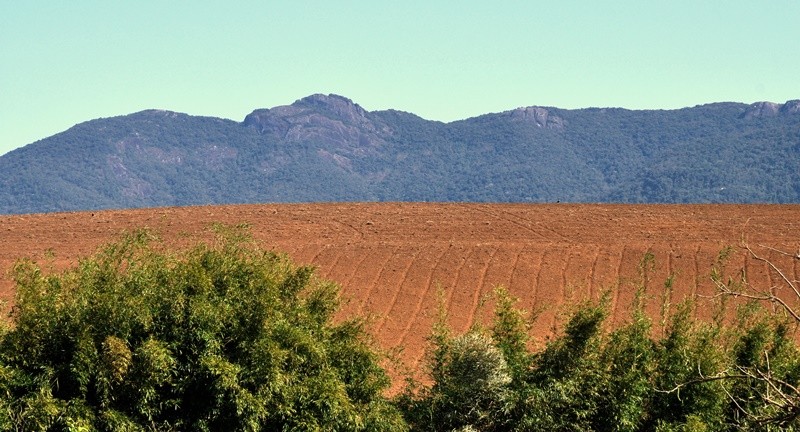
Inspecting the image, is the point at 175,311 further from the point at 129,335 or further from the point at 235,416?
the point at 235,416

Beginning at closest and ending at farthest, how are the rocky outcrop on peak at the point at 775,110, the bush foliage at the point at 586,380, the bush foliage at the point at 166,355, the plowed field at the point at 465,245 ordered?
the bush foliage at the point at 166,355
the bush foliage at the point at 586,380
the plowed field at the point at 465,245
the rocky outcrop on peak at the point at 775,110

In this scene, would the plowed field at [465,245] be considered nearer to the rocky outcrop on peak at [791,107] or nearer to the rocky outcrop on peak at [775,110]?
the rocky outcrop on peak at [791,107]

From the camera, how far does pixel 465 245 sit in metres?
42.8

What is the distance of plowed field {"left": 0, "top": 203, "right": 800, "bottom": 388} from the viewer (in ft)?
121

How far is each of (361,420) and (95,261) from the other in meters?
5.74

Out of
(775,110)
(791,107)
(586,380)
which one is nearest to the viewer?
(586,380)

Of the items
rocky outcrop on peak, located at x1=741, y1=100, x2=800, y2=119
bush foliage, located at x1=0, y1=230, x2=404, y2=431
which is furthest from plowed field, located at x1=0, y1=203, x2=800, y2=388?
rocky outcrop on peak, located at x1=741, y1=100, x2=800, y2=119

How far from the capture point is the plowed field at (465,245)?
36.8 meters

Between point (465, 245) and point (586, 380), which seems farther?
point (465, 245)

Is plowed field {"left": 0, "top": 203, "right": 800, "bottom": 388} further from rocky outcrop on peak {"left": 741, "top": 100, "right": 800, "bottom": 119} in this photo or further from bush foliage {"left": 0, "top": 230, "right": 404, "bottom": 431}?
rocky outcrop on peak {"left": 741, "top": 100, "right": 800, "bottom": 119}

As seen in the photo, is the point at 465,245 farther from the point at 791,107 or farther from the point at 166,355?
the point at 791,107

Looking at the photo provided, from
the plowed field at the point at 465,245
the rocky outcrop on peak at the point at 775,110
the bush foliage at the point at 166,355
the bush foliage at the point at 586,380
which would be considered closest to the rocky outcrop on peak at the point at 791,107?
the rocky outcrop on peak at the point at 775,110

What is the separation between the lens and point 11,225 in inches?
1858

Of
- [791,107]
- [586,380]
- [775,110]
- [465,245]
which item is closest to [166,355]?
[586,380]
